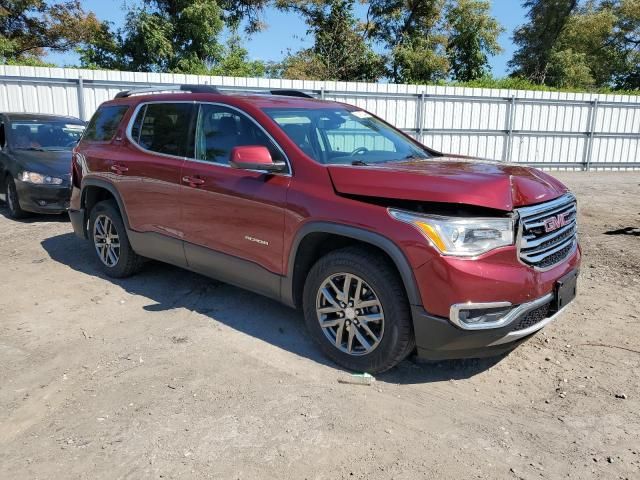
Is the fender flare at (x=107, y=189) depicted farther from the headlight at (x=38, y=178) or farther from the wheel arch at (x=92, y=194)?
the headlight at (x=38, y=178)

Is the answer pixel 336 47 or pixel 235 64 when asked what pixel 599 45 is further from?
pixel 235 64

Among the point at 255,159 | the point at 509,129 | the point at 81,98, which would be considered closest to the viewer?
the point at 255,159

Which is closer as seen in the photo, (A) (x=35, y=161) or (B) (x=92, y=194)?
(B) (x=92, y=194)

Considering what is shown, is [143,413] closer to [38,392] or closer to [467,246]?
[38,392]

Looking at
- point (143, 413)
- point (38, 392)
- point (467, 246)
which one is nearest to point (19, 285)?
point (38, 392)

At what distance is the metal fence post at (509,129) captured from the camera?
16438mm

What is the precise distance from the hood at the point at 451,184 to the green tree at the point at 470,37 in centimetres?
2331

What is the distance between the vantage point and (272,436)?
117 inches

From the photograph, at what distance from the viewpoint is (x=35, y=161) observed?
27.4 feet

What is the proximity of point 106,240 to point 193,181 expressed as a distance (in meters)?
1.74

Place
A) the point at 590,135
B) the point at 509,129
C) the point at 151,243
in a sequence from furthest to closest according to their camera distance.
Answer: the point at 590,135 < the point at 509,129 < the point at 151,243

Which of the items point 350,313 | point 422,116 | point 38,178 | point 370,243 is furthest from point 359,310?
point 422,116

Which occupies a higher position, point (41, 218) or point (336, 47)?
point (336, 47)

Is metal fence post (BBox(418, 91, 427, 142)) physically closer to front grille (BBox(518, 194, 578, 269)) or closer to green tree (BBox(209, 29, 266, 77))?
green tree (BBox(209, 29, 266, 77))
